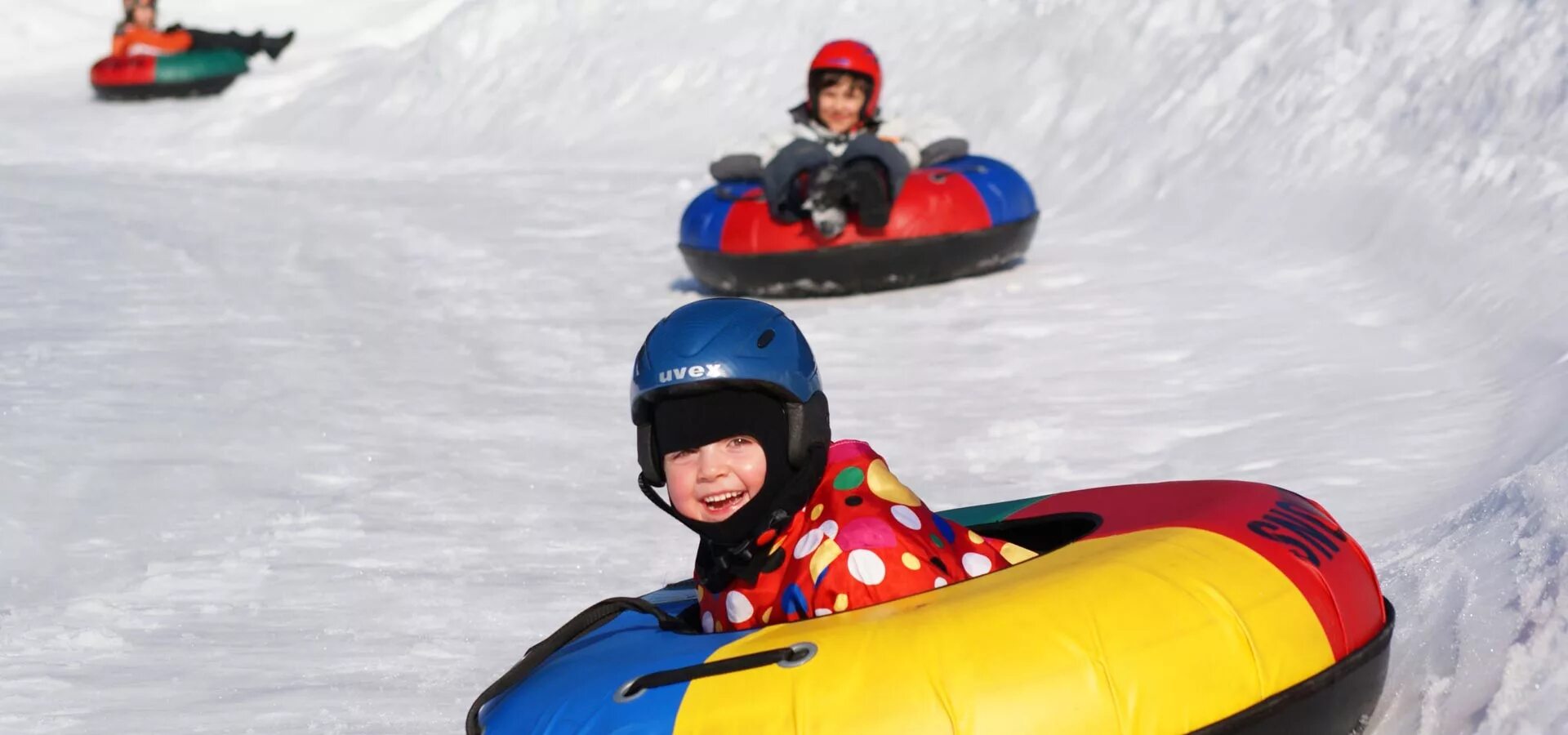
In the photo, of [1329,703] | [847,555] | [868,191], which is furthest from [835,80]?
[1329,703]

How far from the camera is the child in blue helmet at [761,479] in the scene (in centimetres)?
327

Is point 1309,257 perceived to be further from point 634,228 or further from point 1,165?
point 1,165

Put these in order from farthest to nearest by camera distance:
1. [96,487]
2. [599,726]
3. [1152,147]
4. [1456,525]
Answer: [1152,147]
[96,487]
[1456,525]
[599,726]

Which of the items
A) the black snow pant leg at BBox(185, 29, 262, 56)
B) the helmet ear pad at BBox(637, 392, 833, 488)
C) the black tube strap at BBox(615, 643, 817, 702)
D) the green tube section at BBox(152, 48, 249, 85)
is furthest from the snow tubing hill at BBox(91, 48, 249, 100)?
the black tube strap at BBox(615, 643, 817, 702)

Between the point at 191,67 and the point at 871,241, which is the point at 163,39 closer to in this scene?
the point at 191,67

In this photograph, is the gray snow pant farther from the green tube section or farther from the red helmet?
the green tube section

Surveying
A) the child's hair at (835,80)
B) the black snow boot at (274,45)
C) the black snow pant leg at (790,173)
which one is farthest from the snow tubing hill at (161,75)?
the black snow pant leg at (790,173)

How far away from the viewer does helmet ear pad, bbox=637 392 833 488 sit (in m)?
3.38

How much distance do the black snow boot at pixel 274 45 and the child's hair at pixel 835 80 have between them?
12088mm

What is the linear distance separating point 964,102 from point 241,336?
6.89 m

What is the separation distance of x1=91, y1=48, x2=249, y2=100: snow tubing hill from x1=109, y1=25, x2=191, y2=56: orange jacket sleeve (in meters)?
0.33

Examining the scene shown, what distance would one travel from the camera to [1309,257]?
896 cm

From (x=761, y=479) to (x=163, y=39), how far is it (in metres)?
17.3

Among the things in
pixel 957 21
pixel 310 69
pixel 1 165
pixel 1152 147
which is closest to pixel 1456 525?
pixel 1152 147
